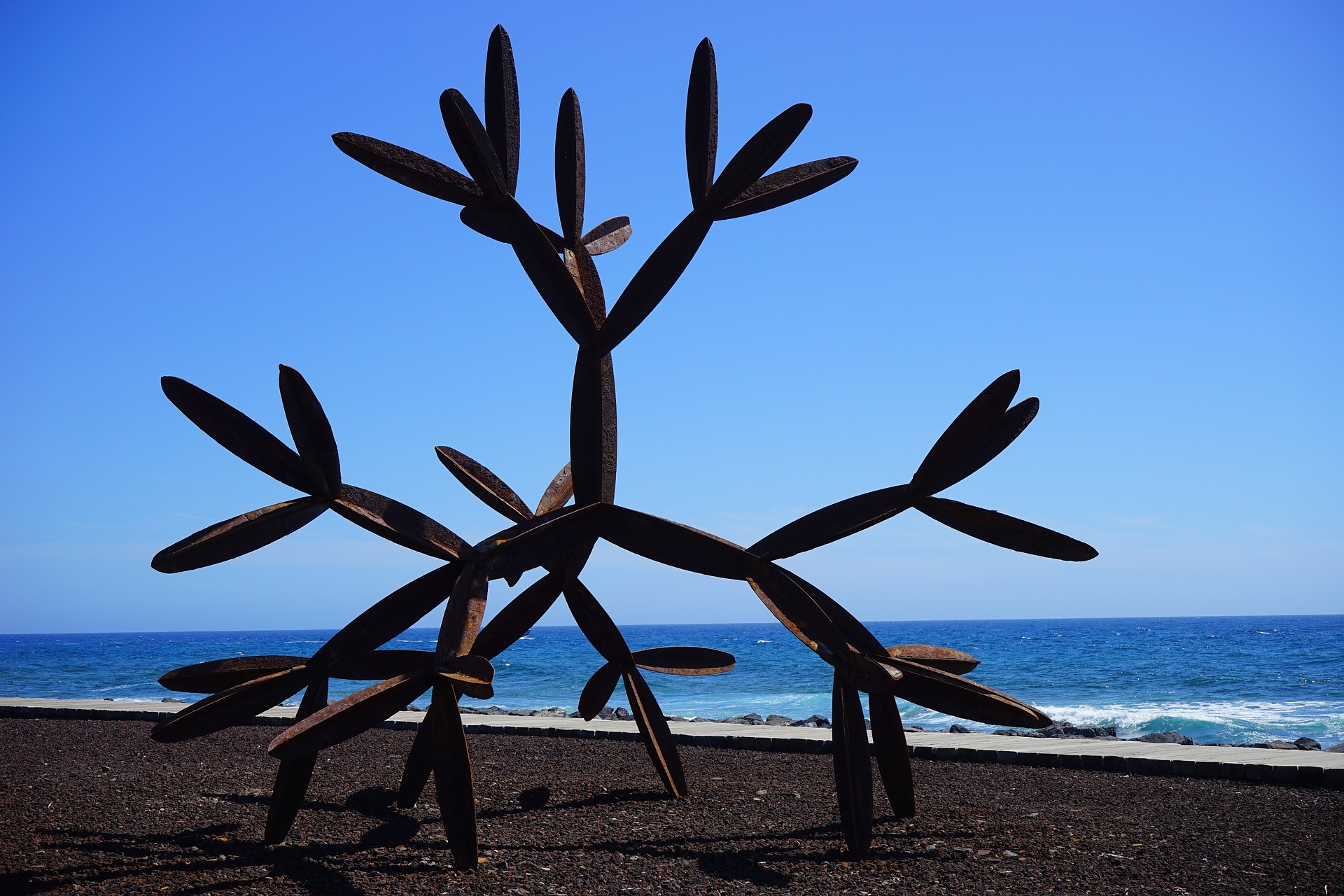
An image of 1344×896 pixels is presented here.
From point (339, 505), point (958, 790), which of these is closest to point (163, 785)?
point (339, 505)

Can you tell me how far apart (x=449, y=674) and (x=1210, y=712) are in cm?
2231

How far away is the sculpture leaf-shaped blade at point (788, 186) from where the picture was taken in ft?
17.4

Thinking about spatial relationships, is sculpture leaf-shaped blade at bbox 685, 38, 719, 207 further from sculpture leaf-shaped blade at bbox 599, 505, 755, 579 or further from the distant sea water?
the distant sea water

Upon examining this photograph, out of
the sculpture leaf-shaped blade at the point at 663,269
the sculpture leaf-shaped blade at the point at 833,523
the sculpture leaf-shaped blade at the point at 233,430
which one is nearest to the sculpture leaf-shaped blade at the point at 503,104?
the sculpture leaf-shaped blade at the point at 663,269

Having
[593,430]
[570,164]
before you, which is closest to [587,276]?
[570,164]

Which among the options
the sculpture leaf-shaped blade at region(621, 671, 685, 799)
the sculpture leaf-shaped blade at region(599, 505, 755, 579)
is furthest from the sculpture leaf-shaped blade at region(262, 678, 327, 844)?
the sculpture leaf-shaped blade at region(621, 671, 685, 799)

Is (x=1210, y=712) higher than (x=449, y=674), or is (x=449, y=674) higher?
(x=449, y=674)

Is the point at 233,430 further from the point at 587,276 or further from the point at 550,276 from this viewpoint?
the point at 587,276

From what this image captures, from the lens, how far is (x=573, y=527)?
17.7 ft

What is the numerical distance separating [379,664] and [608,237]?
3248mm

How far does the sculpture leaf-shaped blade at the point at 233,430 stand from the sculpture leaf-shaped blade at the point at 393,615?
0.76m

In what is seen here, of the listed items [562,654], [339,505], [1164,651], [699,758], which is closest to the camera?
[339,505]

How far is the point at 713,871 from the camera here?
4527 millimetres

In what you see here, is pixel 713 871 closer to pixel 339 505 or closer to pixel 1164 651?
pixel 339 505
